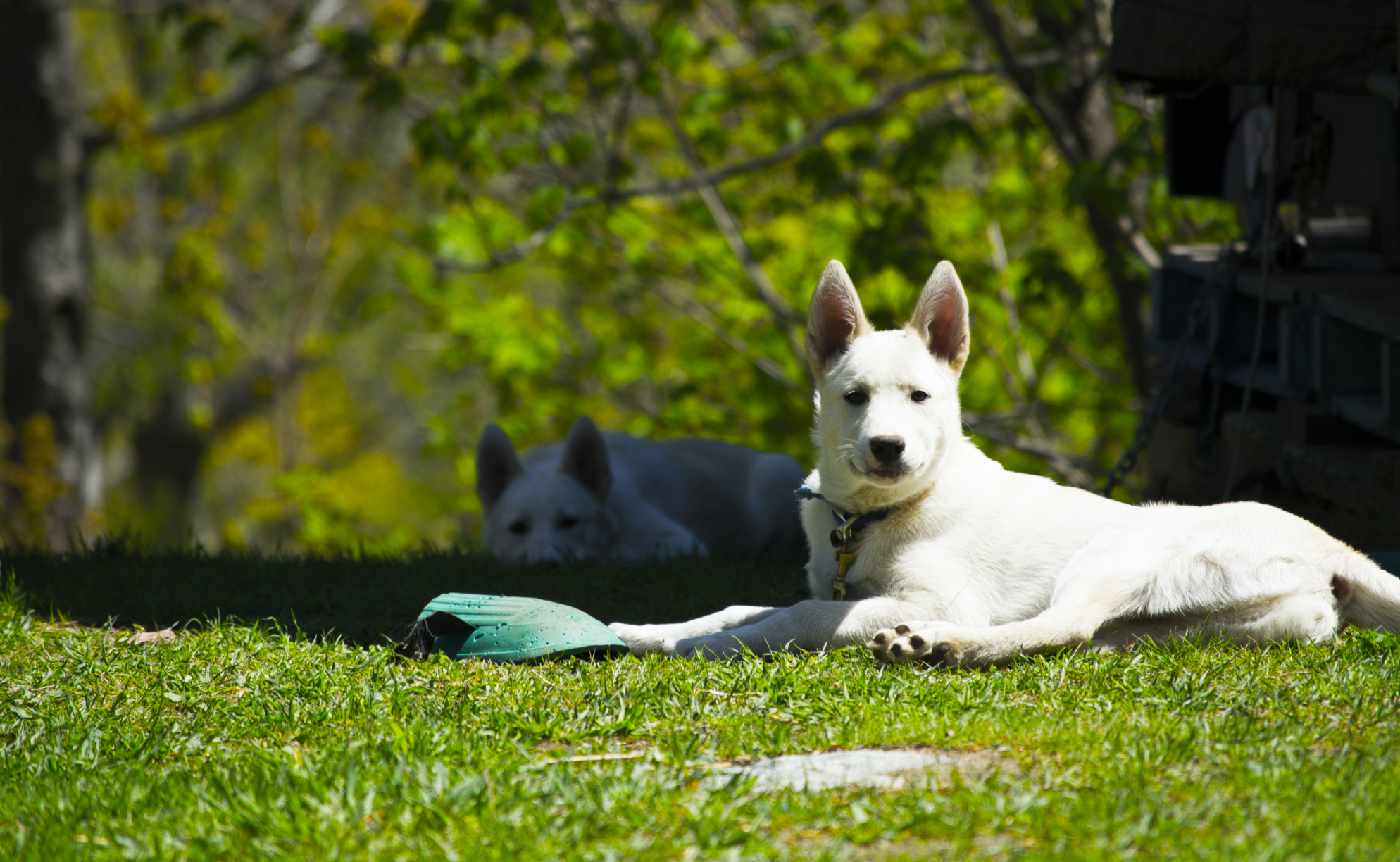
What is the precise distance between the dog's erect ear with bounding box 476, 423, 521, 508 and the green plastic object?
3.09 m

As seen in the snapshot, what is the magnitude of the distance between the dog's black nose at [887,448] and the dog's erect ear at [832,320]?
539 mm

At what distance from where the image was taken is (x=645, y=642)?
4.11 meters

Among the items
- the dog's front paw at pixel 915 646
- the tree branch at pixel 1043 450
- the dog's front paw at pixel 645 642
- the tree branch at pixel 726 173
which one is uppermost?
the tree branch at pixel 726 173

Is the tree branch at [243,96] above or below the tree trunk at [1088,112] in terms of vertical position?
above

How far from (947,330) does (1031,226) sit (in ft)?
27.6

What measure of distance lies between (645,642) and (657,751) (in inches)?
42.1

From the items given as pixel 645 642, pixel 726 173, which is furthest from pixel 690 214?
pixel 645 642

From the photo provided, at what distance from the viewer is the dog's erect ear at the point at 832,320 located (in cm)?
422

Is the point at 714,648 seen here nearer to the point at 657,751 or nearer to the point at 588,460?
the point at 657,751

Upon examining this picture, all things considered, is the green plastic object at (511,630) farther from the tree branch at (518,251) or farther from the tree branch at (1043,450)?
the tree branch at (1043,450)

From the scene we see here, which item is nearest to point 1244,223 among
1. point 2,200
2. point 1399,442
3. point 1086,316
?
point 1399,442

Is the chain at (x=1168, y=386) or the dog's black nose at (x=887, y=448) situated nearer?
the dog's black nose at (x=887, y=448)

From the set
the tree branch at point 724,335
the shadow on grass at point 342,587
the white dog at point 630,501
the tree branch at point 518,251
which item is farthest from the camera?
the tree branch at point 724,335

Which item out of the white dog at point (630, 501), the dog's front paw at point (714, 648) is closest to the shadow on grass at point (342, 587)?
the white dog at point (630, 501)
